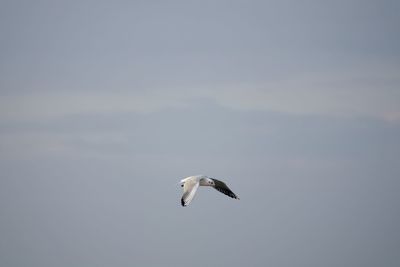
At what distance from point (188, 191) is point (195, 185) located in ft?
3.04

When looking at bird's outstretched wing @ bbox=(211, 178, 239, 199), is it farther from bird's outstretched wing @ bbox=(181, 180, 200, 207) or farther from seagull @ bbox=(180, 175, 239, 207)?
bird's outstretched wing @ bbox=(181, 180, 200, 207)

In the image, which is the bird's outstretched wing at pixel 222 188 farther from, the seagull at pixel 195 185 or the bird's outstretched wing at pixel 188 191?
the bird's outstretched wing at pixel 188 191

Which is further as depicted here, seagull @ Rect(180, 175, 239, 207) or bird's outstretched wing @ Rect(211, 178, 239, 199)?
bird's outstretched wing @ Rect(211, 178, 239, 199)

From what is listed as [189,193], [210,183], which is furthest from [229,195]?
[189,193]

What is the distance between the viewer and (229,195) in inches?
1624

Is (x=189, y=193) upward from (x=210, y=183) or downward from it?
downward

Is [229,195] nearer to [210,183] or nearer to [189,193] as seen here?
[210,183]

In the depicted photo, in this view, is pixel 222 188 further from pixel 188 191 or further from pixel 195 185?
pixel 188 191

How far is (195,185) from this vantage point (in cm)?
3644

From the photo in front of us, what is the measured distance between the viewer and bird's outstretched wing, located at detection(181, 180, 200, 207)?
1350 inches

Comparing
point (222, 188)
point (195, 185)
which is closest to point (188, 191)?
point (195, 185)

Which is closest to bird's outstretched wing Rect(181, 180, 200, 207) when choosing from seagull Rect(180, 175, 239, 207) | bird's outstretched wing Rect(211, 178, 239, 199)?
seagull Rect(180, 175, 239, 207)

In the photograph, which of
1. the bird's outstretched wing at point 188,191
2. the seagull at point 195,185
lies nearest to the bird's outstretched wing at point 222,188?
the seagull at point 195,185

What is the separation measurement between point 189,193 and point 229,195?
20.9 feet
